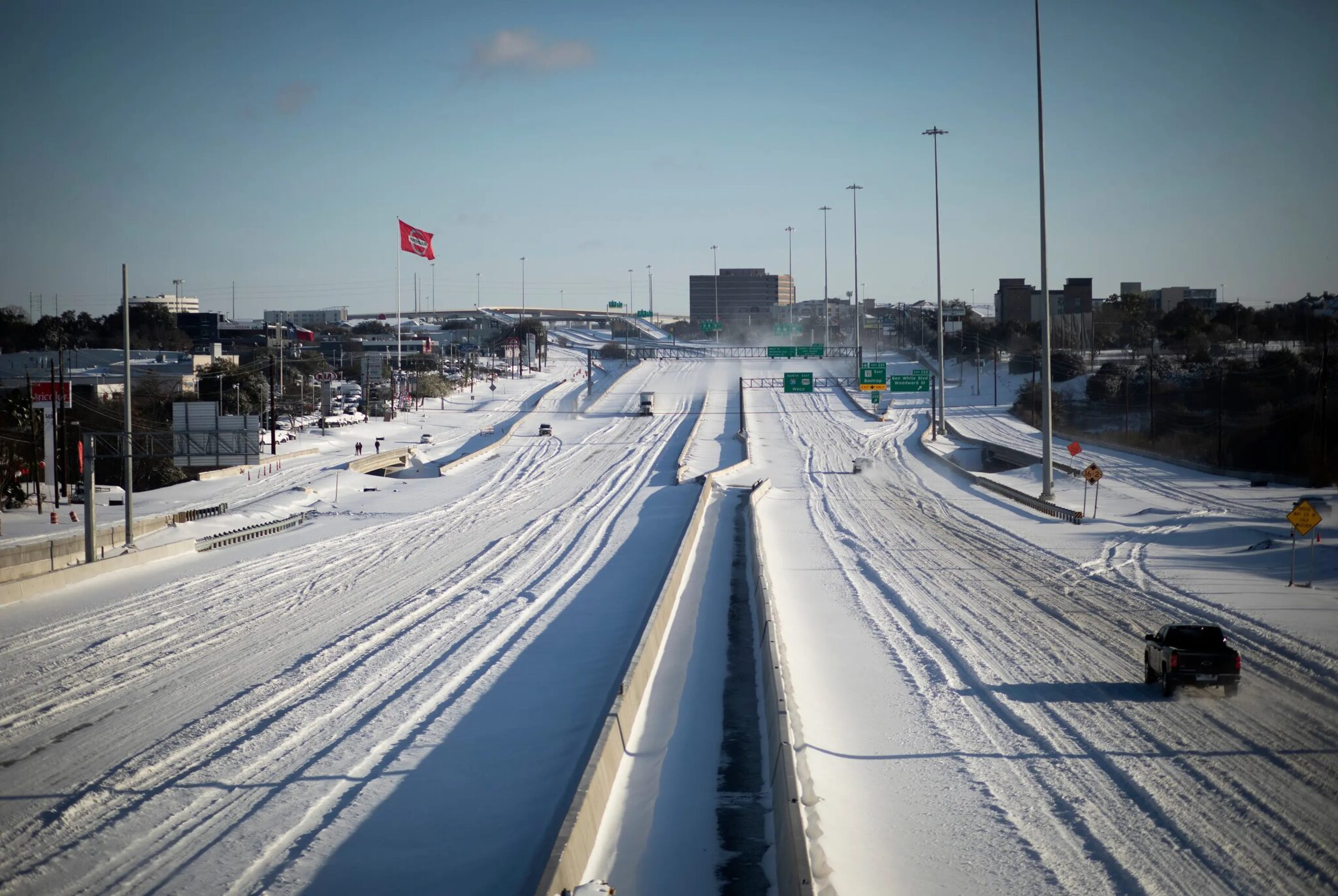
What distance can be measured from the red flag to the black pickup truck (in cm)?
8828

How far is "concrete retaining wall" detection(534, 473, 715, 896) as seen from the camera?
403 inches

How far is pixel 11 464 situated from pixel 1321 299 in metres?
139

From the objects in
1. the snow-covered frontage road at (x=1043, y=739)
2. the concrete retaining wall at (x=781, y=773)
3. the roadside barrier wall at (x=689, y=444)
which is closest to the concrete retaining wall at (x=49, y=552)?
the concrete retaining wall at (x=781, y=773)

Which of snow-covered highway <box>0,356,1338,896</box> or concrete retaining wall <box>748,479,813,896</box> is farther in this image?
snow-covered highway <box>0,356,1338,896</box>

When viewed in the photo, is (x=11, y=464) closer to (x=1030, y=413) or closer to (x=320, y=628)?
(x=320, y=628)

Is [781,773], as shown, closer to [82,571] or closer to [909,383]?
[82,571]

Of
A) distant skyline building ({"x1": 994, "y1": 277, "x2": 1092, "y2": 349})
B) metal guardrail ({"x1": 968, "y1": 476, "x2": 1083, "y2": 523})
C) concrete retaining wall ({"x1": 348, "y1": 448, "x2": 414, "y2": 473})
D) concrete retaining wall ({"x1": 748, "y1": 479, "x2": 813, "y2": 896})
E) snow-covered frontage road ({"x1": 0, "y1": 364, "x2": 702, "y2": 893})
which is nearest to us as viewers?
concrete retaining wall ({"x1": 748, "y1": 479, "x2": 813, "y2": 896})

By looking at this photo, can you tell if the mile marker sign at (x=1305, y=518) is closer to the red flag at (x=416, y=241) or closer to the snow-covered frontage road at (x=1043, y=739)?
the snow-covered frontage road at (x=1043, y=739)

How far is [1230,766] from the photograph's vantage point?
1423 cm

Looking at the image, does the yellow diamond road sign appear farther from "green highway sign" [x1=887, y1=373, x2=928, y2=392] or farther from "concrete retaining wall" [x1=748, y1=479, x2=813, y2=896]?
"green highway sign" [x1=887, y1=373, x2=928, y2=392]

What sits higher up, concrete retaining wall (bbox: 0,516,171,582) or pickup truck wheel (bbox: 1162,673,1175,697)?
concrete retaining wall (bbox: 0,516,171,582)

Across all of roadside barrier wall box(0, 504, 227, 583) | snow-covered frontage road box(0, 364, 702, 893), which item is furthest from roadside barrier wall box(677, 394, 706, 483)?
roadside barrier wall box(0, 504, 227, 583)

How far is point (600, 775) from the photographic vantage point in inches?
513

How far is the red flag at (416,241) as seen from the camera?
316 feet
